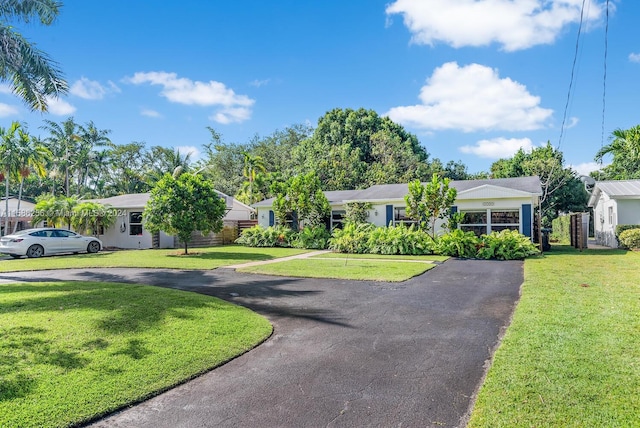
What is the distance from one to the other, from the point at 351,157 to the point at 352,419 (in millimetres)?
36939

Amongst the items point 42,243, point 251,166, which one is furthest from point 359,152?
point 42,243

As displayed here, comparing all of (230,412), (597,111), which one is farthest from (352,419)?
(597,111)

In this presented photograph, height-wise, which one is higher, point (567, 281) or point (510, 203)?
point (510, 203)

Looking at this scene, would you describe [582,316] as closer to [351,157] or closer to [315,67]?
[315,67]

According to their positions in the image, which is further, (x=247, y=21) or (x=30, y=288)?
(x=247, y=21)

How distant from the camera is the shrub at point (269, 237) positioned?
23250 millimetres

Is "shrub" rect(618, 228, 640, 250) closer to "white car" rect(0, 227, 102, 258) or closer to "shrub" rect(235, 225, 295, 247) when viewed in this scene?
"shrub" rect(235, 225, 295, 247)

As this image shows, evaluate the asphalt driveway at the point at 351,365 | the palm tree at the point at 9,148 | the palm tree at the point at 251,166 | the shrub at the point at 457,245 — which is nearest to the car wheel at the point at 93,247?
the palm tree at the point at 9,148

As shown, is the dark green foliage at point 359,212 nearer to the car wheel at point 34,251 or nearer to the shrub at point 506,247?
the shrub at point 506,247

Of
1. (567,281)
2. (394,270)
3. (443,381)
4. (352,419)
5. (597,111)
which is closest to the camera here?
(352,419)

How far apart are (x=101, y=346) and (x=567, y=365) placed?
555 centimetres

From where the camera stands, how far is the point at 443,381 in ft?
13.5

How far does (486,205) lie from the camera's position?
19719 millimetres

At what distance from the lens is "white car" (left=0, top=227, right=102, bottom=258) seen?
1794 cm
